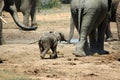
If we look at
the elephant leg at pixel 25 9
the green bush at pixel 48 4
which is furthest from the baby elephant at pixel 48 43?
the green bush at pixel 48 4

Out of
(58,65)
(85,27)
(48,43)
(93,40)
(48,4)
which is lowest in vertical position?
(58,65)

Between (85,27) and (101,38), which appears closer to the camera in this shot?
(85,27)

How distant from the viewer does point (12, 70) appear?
28.9 ft

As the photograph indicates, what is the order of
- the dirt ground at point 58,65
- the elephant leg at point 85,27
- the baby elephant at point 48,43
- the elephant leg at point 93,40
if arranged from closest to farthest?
the dirt ground at point 58,65, the baby elephant at point 48,43, the elephant leg at point 85,27, the elephant leg at point 93,40

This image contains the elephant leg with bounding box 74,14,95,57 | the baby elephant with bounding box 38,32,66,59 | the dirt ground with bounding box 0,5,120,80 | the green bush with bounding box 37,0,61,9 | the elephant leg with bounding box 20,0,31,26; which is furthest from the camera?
the green bush with bounding box 37,0,61,9

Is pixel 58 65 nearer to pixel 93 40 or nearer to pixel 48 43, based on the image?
pixel 48 43

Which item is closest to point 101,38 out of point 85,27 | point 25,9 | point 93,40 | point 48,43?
point 93,40

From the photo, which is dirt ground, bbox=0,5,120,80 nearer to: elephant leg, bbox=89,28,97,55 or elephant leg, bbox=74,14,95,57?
elephant leg, bbox=74,14,95,57

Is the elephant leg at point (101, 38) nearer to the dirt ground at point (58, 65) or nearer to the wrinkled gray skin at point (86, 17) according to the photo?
the wrinkled gray skin at point (86, 17)

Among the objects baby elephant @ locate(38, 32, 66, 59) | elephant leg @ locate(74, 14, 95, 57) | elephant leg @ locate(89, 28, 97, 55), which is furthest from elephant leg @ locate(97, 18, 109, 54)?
baby elephant @ locate(38, 32, 66, 59)

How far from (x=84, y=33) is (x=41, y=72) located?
2849 millimetres

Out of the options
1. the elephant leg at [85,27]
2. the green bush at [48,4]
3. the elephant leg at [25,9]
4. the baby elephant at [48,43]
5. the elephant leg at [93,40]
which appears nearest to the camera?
the baby elephant at [48,43]

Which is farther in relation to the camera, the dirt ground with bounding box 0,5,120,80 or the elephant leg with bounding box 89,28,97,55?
the elephant leg with bounding box 89,28,97,55

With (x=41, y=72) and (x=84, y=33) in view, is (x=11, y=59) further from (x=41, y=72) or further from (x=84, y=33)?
(x=41, y=72)
